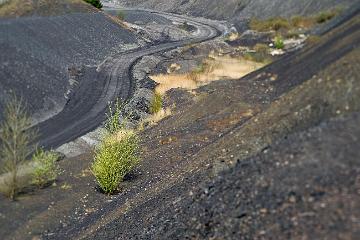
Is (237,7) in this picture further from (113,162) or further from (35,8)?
(113,162)

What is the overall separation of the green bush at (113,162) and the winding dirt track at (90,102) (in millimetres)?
10800

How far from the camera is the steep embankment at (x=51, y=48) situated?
145 ft

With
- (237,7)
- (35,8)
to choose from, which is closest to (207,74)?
(35,8)

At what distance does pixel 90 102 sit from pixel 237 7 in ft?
232

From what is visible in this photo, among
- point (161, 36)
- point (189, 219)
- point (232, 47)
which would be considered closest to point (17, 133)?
point (189, 219)

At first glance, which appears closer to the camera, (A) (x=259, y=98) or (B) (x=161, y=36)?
(A) (x=259, y=98)

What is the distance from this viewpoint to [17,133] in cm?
2470

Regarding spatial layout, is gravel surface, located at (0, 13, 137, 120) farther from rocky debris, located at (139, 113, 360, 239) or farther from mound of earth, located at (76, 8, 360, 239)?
rocky debris, located at (139, 113, 360, 239)

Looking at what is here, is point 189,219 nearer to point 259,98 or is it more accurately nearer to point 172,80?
point 259,98

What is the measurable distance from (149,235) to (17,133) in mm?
12814

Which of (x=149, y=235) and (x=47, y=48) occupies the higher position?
(x=149, y=235)

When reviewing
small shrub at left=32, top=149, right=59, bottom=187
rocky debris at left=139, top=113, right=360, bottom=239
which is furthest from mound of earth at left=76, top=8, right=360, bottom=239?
small shrub at left=32, top=149, right=59, bottom=187

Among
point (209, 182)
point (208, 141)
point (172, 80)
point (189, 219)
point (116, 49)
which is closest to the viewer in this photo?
point (189, 219)

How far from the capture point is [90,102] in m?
44.6
